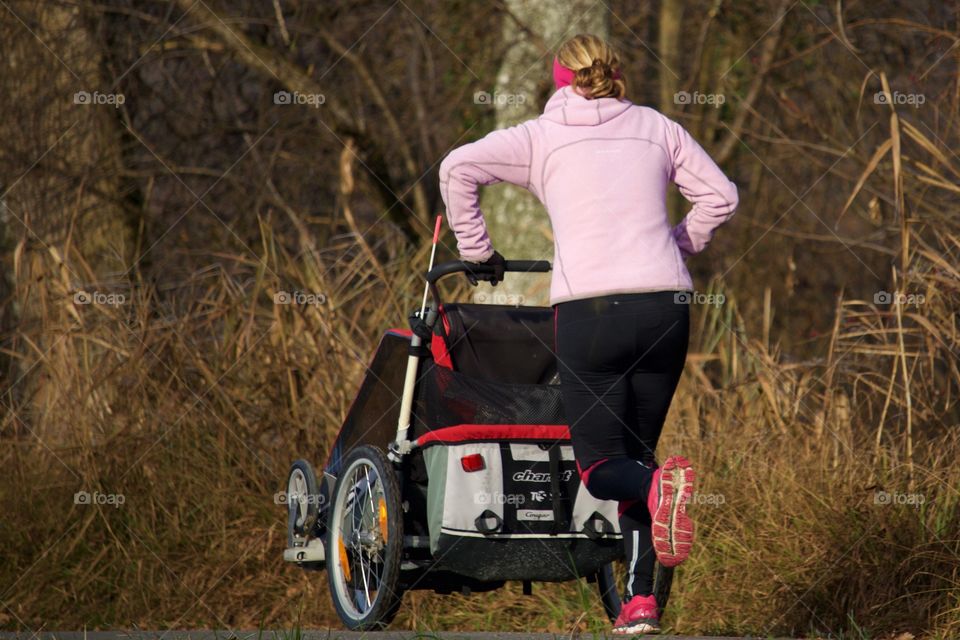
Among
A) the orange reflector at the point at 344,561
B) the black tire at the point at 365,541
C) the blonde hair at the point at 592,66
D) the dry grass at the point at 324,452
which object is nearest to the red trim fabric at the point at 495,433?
the black tire at the point at 365,541

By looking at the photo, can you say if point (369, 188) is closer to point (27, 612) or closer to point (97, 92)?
point (97, 92)

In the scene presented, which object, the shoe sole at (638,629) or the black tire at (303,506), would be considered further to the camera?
the black tire at (303,506)

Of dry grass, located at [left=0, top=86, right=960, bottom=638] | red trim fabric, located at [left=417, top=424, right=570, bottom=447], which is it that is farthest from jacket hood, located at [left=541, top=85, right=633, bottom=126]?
dry grass, located at [left=0, top=86, right=960, bottom=638]

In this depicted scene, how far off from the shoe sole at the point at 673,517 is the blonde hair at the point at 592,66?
1.16 m

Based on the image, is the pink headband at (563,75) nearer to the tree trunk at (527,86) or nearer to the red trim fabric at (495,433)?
the red trim fabric at (495,433)

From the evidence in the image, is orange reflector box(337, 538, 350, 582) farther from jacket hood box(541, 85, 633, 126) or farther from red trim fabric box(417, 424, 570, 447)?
jacket hood box(541, 85, 633, 126)

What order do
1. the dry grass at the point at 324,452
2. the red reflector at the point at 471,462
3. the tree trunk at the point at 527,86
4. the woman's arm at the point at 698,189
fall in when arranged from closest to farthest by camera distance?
the woman's arm at the point at 698,189, the red reflector at the point at 471,462, the dry grass at the point at 324,452, the tree trunk at the point at 527,86

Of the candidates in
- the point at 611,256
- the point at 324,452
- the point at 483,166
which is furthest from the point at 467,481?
the point at 324,452

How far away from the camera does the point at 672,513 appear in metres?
4.20

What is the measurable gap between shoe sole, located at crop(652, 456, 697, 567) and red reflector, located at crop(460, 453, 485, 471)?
30.3 inches

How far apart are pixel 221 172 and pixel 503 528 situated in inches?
260

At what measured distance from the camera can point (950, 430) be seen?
5.85 meters

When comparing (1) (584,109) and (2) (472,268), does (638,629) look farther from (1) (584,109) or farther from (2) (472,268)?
(1) (584,109)

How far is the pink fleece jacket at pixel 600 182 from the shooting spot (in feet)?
14.5
